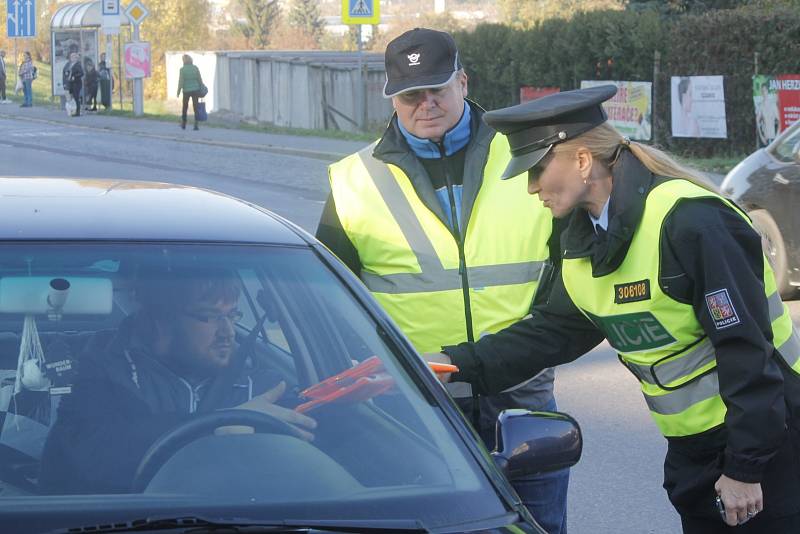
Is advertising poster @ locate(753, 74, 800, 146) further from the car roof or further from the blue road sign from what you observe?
the blue road sign

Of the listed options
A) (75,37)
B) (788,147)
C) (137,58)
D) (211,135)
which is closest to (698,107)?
(788,147)

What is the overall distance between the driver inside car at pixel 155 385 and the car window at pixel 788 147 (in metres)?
7.28

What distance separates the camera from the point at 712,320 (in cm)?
282

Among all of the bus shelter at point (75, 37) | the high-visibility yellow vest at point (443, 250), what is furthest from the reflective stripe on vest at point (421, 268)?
the bus shelter at point (75, 37)

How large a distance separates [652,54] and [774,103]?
3219 mm

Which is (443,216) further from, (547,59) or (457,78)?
(547,59)

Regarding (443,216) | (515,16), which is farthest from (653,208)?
(515,16)

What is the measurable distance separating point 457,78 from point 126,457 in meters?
1.55

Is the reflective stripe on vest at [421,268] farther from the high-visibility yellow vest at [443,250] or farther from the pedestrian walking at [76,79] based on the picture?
the pedestrian walking at [76,79]

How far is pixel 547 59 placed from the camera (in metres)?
24.5

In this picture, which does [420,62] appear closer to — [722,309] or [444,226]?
[444,226]

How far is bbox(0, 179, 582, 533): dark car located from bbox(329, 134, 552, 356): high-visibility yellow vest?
1.04 feet

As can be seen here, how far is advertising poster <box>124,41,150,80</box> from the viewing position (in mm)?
32406

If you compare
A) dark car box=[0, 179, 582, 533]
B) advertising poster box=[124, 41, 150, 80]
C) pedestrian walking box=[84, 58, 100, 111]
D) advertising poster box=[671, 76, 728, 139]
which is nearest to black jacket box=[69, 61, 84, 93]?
pedestrian walking box=[84, 58, 100, 111]
